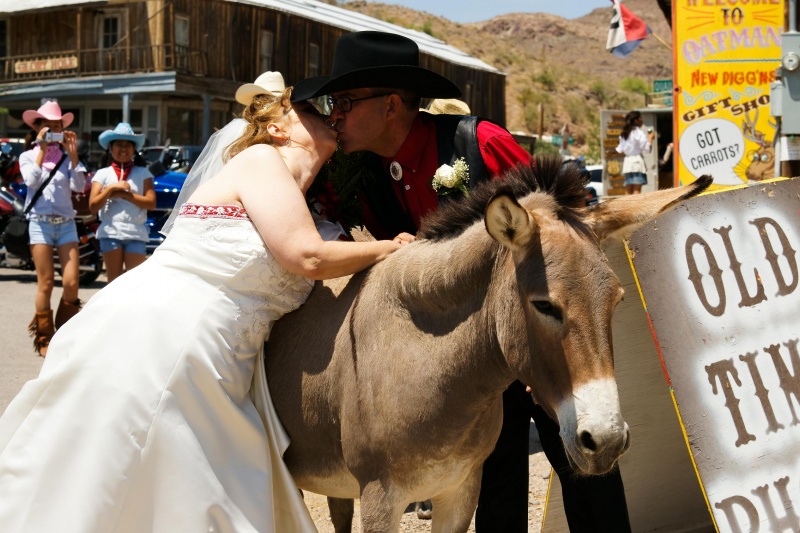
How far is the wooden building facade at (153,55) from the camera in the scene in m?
29.9

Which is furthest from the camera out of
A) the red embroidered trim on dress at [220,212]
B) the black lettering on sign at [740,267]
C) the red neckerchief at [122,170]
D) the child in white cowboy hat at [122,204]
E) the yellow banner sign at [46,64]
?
the yellow banner sign at [46,64]

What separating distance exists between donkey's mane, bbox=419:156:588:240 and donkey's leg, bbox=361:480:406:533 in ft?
2.78

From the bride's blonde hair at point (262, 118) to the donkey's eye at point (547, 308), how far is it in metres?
1.27

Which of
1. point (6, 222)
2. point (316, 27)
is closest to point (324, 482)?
point (6, 222)

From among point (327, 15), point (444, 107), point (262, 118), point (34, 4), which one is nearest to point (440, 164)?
point (262, 118)

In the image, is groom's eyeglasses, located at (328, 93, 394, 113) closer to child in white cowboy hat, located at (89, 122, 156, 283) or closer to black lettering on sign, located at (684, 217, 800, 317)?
black lettering on sign, located at (684, 217, 800, 317)

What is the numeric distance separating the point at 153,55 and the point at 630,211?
96.5 feet

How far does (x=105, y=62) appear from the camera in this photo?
104 ft

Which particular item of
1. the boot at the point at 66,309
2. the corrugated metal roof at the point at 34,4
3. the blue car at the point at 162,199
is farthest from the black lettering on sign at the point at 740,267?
the corrugated metal roof at the point at 34,4

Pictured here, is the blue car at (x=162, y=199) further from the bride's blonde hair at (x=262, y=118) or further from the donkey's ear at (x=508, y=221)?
the donkey's ear at (x=508, y=221)

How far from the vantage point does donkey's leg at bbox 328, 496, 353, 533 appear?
13.4ft

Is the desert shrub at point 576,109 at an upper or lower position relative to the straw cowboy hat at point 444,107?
upper

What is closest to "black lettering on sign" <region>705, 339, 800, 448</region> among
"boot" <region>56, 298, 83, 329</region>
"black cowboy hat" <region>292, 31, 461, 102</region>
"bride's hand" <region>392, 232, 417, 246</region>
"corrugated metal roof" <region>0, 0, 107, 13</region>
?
"bride's hand" <region>392, 232, 417, 246</region>

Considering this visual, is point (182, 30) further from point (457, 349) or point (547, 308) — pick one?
point (547, 308)
